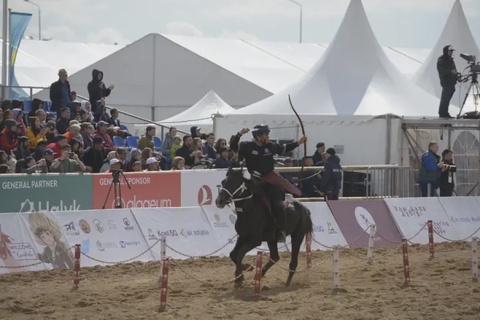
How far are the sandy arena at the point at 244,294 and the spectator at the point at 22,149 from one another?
4248 mm

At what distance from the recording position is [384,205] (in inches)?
894

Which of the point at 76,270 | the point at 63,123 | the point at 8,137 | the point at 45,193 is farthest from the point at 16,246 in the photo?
the point at 63,123

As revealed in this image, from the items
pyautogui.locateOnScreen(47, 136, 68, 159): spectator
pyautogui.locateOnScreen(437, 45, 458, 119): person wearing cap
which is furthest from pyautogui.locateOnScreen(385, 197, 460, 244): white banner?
pyautogui.locateOnScreen(47, 136, 68, 159): spectator

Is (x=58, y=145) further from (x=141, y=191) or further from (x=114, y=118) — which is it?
(x=114, y=118)

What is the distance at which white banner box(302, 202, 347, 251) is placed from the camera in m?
21.0

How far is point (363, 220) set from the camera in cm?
2212

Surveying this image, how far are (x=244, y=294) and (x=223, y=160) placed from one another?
8.51 metres

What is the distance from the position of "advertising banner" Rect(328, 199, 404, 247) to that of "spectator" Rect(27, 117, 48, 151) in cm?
633

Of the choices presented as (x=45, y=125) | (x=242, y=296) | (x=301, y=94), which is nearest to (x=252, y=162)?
(x=242, y=296)

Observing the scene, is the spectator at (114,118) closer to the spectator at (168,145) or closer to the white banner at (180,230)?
the spectator at (168,145)

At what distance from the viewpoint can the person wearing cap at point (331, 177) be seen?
22953 millimetres

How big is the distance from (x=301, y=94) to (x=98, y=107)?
22.9 ft

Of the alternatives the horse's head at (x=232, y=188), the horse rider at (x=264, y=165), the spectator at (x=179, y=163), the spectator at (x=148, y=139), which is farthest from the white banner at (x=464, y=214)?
the horse's head at (x=232, y=188)

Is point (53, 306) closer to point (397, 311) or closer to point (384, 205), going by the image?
point (397, 311)
